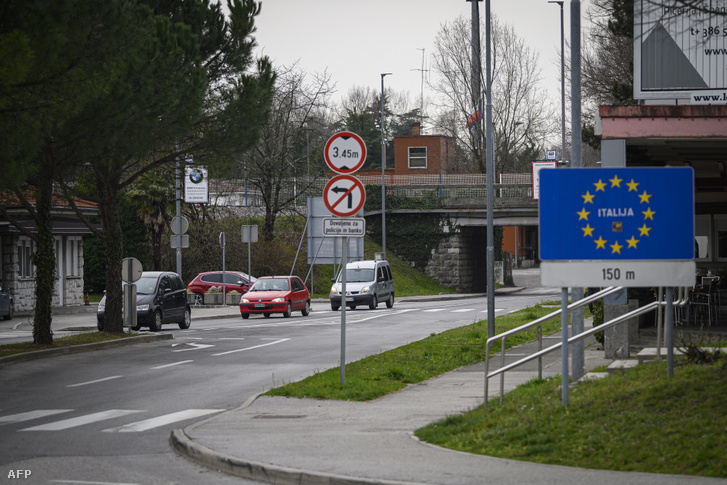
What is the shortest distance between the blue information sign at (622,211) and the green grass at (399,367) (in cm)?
453

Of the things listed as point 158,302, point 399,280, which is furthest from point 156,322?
point 399,280

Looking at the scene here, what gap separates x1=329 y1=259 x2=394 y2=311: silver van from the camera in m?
40.0

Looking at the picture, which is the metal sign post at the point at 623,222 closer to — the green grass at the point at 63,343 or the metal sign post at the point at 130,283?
the green grass at the point at 63,343

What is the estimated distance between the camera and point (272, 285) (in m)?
36.9

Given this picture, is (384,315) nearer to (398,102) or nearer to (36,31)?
(36,31)

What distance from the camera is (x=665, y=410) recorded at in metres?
8.70

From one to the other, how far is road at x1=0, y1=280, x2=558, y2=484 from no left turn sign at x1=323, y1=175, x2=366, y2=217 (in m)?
2.93

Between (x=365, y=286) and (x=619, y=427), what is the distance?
104ft

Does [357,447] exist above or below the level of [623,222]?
below

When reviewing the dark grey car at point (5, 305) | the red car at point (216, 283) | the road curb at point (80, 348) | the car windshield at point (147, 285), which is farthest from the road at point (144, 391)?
the red car at point (216, 283)

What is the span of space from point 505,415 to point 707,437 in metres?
2.49

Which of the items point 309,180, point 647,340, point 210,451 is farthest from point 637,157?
point 309,180

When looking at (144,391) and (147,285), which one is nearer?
(144,391)

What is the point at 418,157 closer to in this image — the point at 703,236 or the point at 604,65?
the point at 604,65
